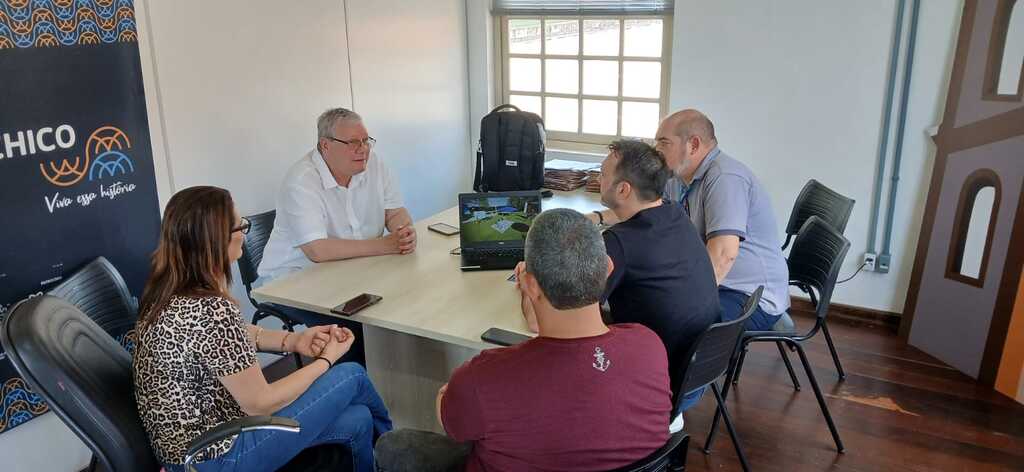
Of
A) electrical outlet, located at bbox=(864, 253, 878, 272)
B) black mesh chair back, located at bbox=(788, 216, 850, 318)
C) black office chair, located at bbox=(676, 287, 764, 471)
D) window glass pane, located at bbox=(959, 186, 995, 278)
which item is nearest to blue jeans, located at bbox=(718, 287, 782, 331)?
black mesh chair back, located at bbox=(788, 216, 850, 318)

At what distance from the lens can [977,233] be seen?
372cm

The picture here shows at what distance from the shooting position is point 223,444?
1921mm

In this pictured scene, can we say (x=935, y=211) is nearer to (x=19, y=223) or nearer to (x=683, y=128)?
(x=683, y=128)

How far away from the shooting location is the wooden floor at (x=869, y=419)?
297 cm

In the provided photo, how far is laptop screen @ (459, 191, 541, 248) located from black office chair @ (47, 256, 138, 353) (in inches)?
47.8

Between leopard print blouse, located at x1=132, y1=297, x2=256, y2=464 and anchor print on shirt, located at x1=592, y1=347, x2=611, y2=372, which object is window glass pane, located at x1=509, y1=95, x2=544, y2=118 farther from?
anchor print on shirt, located at x1=592, y1=347, x2=611, y2=372

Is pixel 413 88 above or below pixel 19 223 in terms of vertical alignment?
above

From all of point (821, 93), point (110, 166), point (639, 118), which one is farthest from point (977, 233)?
point (110, 166)

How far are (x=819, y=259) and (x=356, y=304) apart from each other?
6.01ft

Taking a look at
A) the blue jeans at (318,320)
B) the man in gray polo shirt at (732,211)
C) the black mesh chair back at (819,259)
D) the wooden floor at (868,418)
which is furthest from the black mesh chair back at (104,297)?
the black mesh chair back at (819,259)

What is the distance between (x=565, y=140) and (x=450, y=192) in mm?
880

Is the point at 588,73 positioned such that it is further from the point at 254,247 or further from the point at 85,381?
the point at 85,381

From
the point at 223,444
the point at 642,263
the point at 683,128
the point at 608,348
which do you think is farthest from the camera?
the point at 683,128

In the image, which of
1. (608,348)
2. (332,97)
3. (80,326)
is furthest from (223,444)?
(332,97)
